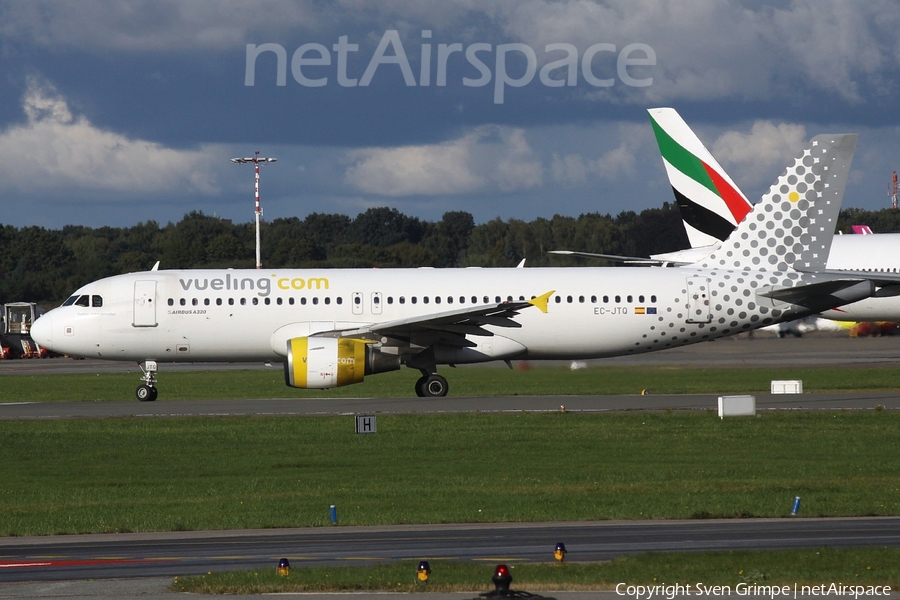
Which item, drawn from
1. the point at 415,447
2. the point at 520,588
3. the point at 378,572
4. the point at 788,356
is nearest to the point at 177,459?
the point at 415,447

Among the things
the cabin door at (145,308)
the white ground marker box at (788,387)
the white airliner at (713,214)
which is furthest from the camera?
the white airliner at (713,214)

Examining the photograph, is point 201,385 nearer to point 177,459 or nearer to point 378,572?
point 177,459

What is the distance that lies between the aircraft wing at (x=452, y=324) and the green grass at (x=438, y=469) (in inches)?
188

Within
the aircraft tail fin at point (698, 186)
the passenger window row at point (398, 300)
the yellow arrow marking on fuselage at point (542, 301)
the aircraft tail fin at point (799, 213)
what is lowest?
the yellow arrow marking on fuselage at point (542, 301)

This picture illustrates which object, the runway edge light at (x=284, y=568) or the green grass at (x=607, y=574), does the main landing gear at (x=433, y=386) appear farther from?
the runway edge light at (x=284, y=568)

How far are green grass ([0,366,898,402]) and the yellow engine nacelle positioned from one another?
5.41 metres

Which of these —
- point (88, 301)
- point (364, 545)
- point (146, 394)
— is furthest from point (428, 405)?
point (364, 545)

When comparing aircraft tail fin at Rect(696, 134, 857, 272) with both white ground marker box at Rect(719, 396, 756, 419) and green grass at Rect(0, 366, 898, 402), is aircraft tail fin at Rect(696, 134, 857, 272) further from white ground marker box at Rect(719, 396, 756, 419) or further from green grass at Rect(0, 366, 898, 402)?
white ground marker box at Rect(719, 396, 756, 419)

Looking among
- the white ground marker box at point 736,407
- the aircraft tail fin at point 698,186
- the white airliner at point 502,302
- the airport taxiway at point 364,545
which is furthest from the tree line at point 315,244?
the airport taxiway at point 364,545

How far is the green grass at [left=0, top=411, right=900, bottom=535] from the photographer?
16766 mm

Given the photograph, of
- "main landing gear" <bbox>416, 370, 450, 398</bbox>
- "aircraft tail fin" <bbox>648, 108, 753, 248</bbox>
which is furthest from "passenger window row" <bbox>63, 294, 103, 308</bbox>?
"aircraft tail fin" <bbox>648, 108, 753, 248</bbox>

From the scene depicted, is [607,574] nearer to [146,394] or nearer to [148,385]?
[146,394]

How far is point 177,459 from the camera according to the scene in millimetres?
23156

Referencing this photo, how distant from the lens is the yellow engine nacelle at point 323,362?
32.8m
